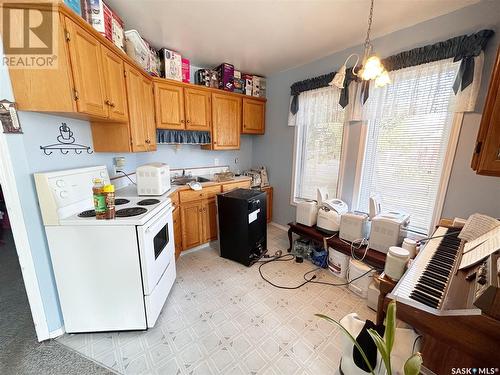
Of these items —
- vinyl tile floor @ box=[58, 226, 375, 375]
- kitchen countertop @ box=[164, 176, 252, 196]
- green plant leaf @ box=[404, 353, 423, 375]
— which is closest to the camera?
green plant leaf @ box=[404, 353, 423, 375]

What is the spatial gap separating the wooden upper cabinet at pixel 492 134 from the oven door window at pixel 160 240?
1928 mm

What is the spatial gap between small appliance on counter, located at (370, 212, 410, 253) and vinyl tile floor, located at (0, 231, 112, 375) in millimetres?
2282

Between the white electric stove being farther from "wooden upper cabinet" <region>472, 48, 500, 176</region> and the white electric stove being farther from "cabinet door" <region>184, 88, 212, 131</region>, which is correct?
"wooden upper cabinet" <region>472, 48, 500, 176</region>

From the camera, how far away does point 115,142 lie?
5.98 ft

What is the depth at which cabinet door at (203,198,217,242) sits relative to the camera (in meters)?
2.68

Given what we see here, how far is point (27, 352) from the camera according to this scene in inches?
52.9

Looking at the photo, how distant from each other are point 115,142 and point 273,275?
2.08 metres

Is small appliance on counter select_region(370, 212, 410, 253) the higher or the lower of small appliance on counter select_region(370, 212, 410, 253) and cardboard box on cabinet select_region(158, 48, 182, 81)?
the lower

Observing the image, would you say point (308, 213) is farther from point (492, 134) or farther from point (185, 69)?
point (185, 69)

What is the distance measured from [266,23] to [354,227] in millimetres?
2155

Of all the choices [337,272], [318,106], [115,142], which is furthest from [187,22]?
[337,272]

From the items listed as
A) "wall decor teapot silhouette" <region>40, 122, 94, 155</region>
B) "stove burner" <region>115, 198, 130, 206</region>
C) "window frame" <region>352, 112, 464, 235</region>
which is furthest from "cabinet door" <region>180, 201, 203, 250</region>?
"window frame" <region>352, 112, 464, 235</region>

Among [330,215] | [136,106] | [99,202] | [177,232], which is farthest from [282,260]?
[136,106]

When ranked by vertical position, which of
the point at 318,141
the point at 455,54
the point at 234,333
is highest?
the point at 455,54
